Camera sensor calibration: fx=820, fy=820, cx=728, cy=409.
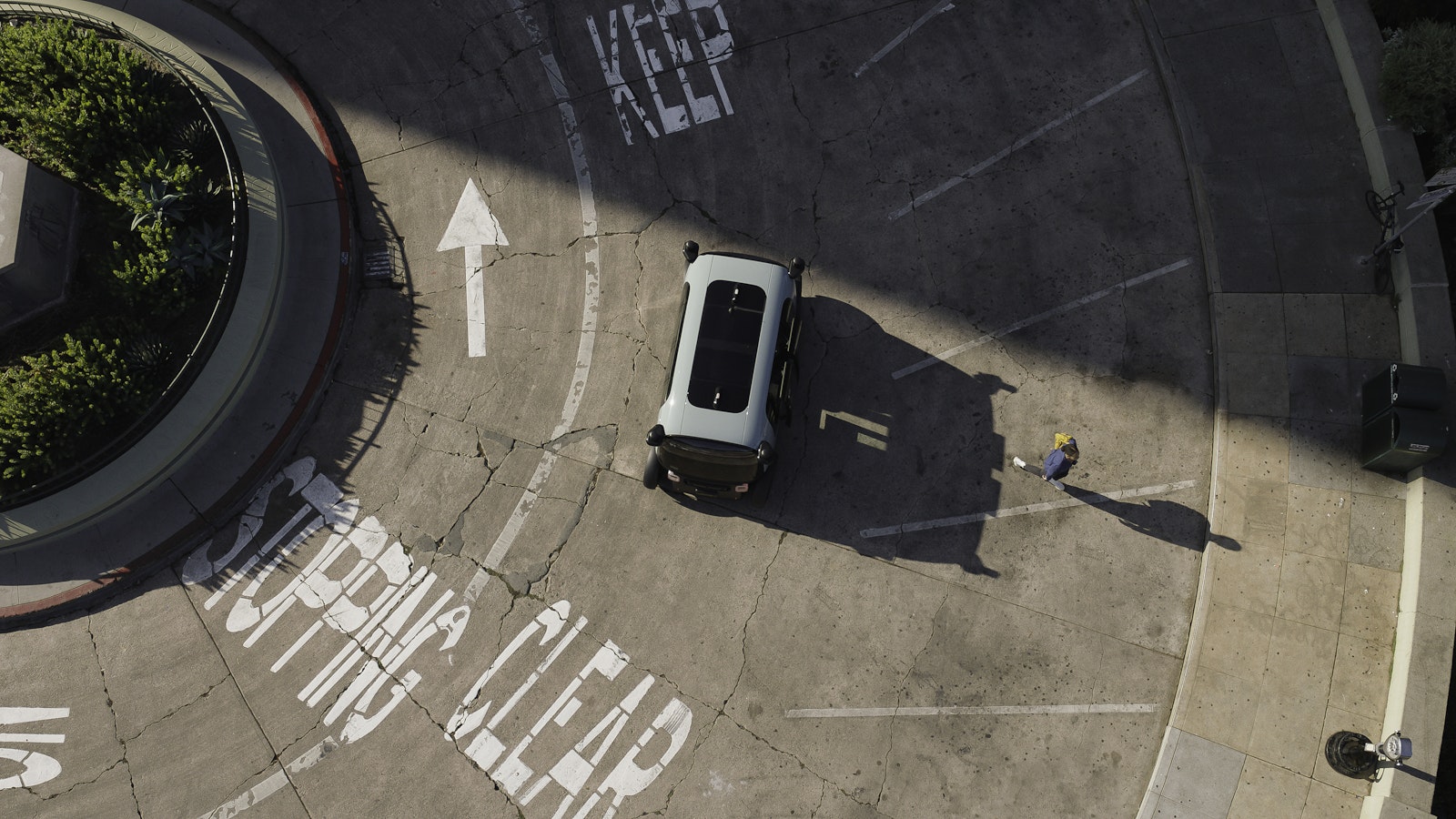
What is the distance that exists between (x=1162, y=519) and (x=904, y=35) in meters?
9.43

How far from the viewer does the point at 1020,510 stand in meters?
12.8

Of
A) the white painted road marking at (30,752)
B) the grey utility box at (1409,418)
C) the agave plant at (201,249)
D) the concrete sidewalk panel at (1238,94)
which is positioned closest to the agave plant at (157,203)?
the agave plant at (201,249)

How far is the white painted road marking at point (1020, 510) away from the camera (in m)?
12.8

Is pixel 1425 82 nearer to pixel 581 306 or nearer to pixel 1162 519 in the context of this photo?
pixel 1162 519

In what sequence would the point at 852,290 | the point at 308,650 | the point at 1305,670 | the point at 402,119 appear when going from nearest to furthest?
the point at 1305,670, the point at 308,650, the point at 852,290, the point at 402,119

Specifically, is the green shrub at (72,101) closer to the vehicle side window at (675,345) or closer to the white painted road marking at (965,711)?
the vehicle side window at (675,345)

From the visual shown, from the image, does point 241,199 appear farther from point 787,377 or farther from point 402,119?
point 787,377

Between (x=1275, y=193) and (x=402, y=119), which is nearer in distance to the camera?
(x=1275, y=193)

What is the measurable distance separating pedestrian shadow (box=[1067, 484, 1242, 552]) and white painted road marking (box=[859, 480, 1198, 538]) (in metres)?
0.04

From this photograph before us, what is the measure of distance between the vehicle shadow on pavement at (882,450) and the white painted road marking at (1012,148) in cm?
235

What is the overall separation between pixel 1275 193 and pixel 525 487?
1319 centimetres

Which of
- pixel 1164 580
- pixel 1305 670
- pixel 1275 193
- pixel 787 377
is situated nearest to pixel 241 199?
pixel 787 377

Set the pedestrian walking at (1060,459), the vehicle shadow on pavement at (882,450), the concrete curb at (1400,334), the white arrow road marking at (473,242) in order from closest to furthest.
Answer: the concrete curb at (1400,334) → the pedestrian walking at (1060,459) → the vehicle shadow on pavement at (882,450) → the white arrow road marking at (473,242)

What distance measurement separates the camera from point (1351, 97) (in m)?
13.5
